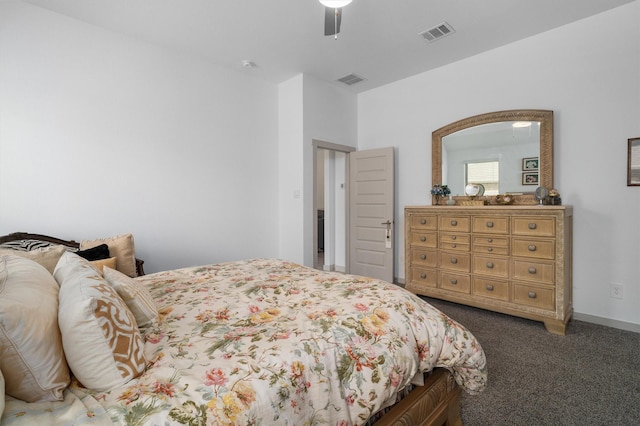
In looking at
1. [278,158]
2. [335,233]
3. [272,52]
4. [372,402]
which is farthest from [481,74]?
[372,402]

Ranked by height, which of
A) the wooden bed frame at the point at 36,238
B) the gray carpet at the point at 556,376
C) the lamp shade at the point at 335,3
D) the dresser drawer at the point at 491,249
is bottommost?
the gray carpet at the point at 556,376

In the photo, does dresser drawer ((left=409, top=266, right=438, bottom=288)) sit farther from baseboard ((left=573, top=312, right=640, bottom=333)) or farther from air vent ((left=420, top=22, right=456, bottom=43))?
air vent ((left=420, top=22, right=456, bottom=43))

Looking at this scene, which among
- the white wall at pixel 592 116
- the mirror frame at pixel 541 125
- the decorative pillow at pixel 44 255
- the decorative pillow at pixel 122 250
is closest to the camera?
the decorative pillow at pixel 44 255

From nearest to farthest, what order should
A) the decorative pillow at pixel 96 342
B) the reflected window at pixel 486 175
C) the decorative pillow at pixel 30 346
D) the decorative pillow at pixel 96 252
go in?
the decorative pillow at pixel 30 346 < the decorative pillow at pixel 96 342 < the decorative pillow at pixel 96 252 < the reflected window at pixel 486 175

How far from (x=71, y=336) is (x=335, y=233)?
478 centimetres

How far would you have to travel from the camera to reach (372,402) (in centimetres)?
109

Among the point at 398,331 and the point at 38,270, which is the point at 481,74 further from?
the point at 38,270

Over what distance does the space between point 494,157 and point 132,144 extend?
13.3 feet

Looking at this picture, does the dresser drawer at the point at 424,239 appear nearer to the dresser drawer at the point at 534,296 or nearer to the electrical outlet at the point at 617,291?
the dresser drawer at the point at 534,296

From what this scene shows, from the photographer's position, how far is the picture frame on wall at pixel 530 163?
328 centimetres

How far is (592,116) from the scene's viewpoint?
299 cm

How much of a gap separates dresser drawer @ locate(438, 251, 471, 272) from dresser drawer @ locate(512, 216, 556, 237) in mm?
550

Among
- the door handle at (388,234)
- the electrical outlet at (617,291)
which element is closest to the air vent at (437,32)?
the door handle at (388,234)

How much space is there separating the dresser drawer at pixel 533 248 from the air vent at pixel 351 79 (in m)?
2.90
